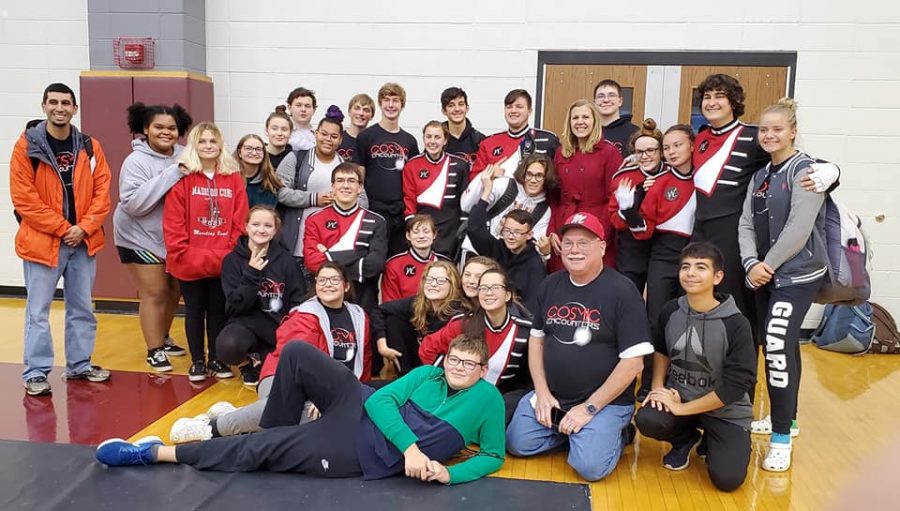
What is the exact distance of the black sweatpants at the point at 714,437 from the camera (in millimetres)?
3109

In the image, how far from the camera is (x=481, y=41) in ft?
19.0

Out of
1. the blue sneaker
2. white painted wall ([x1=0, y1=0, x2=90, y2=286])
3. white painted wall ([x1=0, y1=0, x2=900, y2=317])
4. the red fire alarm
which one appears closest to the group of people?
the blue sneaker

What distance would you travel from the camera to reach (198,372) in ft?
14.4

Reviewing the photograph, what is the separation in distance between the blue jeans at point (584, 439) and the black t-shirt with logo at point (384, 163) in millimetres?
1738

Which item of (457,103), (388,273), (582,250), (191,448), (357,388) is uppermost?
A: (457,103)

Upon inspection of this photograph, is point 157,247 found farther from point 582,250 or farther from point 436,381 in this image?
point 582,250

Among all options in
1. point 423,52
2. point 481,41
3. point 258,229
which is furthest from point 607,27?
point 258,229

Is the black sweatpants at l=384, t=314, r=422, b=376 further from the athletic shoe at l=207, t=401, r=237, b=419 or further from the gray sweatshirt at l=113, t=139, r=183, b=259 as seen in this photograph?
the gray sweatshirt at l=113, t=139, r=183, b=259

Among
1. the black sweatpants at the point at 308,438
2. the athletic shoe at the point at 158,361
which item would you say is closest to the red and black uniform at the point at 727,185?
the black sweatpants at the point at 308,438

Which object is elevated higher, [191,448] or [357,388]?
[357,388]

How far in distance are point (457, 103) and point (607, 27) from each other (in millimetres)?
1676

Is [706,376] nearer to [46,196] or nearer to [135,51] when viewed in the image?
[46,196]

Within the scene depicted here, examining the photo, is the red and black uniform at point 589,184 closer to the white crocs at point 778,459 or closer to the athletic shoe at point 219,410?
the white crocs at point 778,459

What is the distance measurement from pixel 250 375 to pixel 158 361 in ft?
2.04
